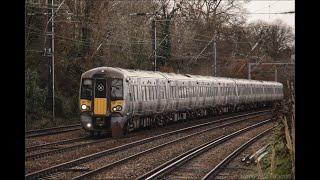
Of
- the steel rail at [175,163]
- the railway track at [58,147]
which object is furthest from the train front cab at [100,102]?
the steel rail at [175,163]

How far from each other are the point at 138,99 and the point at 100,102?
2.15 metres

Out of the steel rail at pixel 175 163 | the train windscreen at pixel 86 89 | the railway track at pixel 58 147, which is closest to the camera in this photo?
the steel rail at pixel 175 163

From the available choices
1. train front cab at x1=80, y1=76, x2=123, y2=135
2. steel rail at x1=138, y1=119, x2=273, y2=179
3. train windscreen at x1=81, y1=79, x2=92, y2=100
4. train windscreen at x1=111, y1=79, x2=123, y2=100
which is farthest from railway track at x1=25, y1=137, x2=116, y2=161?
steel rail at x1=138, y1=119, x2=273, y2=179

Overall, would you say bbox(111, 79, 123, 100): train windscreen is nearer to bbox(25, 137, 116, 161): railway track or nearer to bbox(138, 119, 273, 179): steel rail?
bbox(25, 137, 116, 161): railway track

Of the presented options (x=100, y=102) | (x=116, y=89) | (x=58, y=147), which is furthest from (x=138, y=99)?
(x=58, y=147)

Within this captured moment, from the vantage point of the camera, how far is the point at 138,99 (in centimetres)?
2223

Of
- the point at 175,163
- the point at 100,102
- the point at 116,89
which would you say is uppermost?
the point at 116,89

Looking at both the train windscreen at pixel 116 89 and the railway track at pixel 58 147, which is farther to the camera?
the train windscreen at pixel 116 89

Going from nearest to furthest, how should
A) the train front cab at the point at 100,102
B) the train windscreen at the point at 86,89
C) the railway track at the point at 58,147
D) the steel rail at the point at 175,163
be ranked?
1. the steel rail at the point at 175,163
2. the railway track at the point at 58,147
3. the train front cab at the point at 100,102
4. the train windscreen at the point at 86,89

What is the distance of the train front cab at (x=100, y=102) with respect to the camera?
67.2 ft

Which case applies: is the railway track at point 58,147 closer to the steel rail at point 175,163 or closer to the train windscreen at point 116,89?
the train windscreen at point 116,89

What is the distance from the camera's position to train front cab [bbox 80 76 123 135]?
2048cm

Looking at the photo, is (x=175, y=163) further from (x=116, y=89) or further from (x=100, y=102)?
(x=116, y=89)
